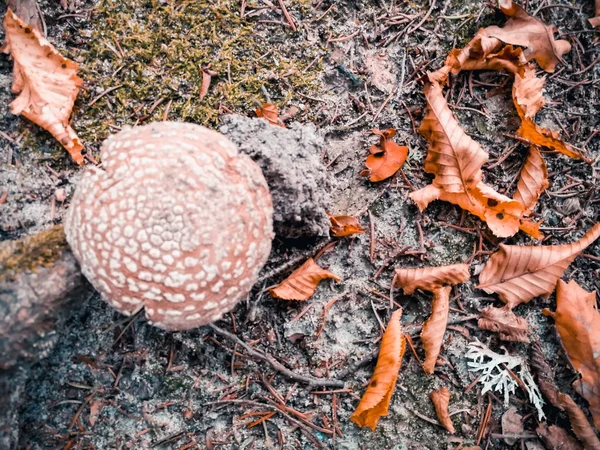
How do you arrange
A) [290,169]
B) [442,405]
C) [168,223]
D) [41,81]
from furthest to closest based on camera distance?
[442,405] < [41,81] < [290,169] < [168,223]

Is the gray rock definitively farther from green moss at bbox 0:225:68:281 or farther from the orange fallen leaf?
green moss at bbox 0:225:68:281

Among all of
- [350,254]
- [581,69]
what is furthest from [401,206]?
[581,69]

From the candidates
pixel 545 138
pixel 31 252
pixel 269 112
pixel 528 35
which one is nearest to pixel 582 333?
pixel 545 138

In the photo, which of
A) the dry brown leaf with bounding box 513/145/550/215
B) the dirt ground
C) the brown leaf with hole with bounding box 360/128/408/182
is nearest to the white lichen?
the dirt ground

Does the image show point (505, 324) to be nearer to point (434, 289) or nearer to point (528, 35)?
point (434, 289)

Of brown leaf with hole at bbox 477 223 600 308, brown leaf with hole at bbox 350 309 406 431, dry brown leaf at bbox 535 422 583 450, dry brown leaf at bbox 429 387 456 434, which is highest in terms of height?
brown leaf with hole at bbox 477 223 600 308

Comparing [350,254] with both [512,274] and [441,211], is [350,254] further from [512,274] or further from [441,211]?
[512,274]
